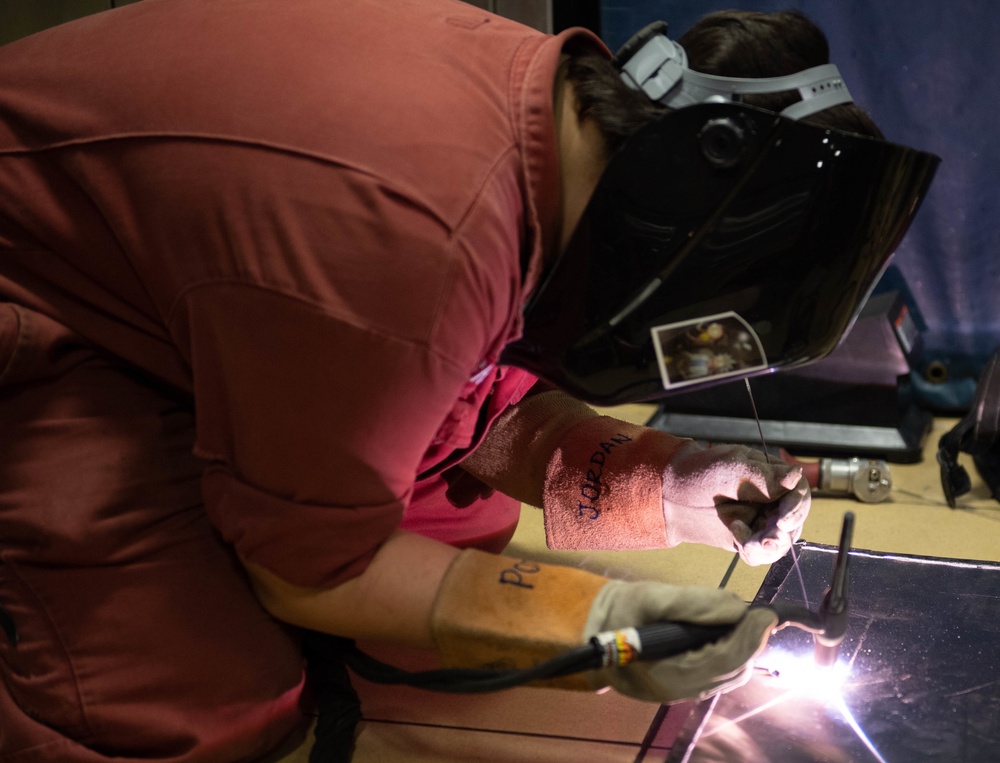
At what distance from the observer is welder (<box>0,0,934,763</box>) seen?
90 centimetres

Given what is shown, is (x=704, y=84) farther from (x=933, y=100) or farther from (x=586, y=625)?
(x=933, y=100)

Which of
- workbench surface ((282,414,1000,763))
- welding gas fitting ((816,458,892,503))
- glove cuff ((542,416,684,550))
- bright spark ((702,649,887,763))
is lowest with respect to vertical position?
welding gas fitting ((816,458,892,503))

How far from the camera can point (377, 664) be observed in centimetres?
112

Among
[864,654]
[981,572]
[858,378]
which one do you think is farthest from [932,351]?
[864,654]

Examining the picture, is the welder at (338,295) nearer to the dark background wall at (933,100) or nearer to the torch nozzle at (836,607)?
the torch nozzle at (836,607)

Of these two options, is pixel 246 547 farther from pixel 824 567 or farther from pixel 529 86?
pixel 824 567

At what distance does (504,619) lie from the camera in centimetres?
102

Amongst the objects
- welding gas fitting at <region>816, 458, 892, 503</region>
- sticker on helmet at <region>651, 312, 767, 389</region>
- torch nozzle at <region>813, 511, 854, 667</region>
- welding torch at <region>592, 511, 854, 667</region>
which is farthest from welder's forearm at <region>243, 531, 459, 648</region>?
welding gas fitting at <region>816, 458, 892, 503</region>

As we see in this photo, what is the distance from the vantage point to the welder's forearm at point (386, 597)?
1.01 metres

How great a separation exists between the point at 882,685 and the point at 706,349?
463 mm

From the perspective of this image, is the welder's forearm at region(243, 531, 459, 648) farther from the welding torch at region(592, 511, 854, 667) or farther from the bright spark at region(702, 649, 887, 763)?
the bright spark at region(702, 649, 887, 763)

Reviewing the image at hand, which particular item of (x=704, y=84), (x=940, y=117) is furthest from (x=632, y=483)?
(x=940, y=117)

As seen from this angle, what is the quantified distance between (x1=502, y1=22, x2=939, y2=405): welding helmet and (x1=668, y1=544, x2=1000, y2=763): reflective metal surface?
1.29 ft

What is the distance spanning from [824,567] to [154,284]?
981 mm
